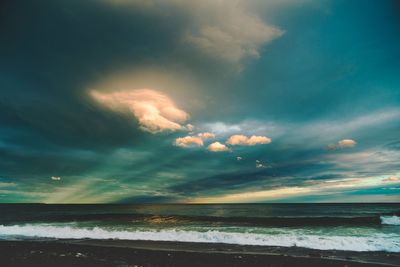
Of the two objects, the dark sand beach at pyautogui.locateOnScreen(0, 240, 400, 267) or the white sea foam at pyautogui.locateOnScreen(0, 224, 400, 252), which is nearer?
the dark sand beach at pyautogui.locateOnScreen(0, 240, 400, 267)

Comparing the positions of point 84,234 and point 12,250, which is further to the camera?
point 84,234

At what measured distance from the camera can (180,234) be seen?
21.1 m

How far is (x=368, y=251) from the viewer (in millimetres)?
14719

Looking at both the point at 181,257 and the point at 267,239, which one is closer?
the point at 181,257

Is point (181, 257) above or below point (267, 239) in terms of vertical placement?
below

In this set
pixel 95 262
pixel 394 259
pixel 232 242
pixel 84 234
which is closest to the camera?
pixel 95 262

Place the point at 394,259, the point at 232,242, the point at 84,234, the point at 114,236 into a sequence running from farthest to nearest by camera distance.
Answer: the point at 84,234
the point at 114,236
the point at 232,242
the point at 394,259

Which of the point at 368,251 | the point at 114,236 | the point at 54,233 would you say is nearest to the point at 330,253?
the point at 368,251

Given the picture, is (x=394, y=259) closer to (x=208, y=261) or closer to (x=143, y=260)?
(x=208, y=261)

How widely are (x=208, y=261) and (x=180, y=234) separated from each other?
9.66 metres

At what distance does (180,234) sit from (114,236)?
5.17m

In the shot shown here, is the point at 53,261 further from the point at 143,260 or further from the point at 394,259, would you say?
the point at 394,259

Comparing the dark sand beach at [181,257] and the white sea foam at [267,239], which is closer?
the dark sand beach at [181,257]

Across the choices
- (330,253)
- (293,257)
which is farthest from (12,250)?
(330,253)
